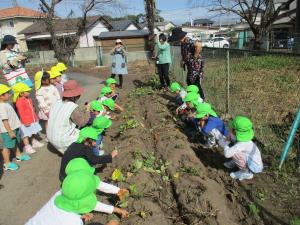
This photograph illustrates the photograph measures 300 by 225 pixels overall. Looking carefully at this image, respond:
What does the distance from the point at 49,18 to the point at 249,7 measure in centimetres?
1645

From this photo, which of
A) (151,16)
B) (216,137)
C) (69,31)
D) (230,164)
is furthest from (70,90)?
(69,31)

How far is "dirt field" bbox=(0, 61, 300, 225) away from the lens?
363cm

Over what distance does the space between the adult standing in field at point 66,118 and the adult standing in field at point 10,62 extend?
199cm

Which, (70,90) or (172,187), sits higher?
(70,90)

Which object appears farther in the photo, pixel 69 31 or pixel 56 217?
pixel 69 31

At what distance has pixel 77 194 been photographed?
2.63 metres

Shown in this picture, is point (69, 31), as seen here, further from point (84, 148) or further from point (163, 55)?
point (84, 148)

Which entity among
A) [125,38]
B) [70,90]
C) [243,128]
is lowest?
[243,128]

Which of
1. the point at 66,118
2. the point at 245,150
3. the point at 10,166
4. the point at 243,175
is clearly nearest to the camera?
the point at 245,150

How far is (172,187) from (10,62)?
4.36 meters

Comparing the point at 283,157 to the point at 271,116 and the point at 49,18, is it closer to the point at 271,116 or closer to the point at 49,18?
the point at 271,116

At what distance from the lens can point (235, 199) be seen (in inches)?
156

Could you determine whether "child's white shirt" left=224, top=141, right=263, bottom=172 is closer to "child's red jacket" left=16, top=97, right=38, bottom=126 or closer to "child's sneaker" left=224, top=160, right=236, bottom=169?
"child's sneaker" left=224, top=160, right=236, bottom=169

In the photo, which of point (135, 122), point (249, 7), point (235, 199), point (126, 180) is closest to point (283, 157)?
point (235, 199)
